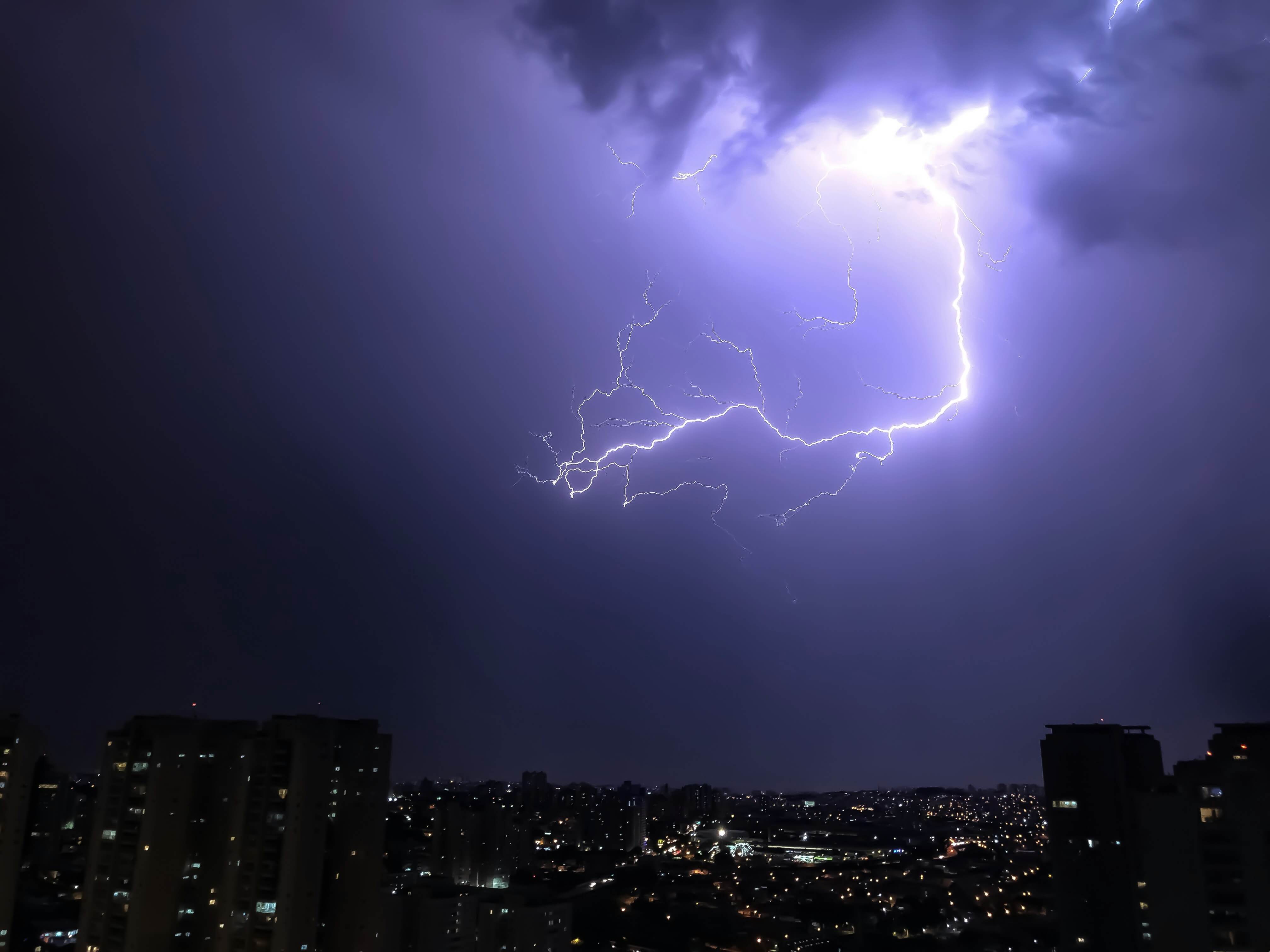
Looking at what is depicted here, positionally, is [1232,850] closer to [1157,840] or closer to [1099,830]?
[1157,840]

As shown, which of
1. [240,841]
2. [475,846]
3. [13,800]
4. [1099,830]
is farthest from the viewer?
[475,846]

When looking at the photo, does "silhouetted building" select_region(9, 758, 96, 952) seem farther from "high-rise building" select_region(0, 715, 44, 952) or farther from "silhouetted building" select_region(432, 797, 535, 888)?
"silhouetted building" select_region(432, 797, 535, 888)

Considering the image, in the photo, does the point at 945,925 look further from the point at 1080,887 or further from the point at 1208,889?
the point at 1208,889

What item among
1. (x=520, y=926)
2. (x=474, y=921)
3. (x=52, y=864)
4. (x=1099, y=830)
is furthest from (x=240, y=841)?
(x=52, y=864)

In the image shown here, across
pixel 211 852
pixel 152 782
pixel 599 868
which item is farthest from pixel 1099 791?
pixel 599 868

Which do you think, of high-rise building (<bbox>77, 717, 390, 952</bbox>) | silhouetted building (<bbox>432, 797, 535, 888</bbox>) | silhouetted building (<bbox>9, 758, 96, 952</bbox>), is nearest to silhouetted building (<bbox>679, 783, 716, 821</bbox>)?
silhouetted building (<bbox>432, 797, 535, 888</bbox>)

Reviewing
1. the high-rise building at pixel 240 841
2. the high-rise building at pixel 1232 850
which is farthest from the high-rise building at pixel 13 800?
the high-rise building at pixel 1232 850
